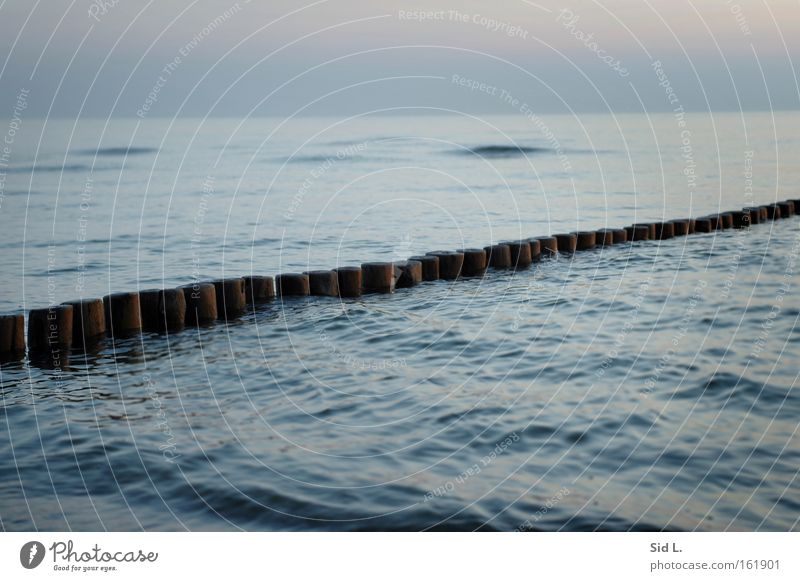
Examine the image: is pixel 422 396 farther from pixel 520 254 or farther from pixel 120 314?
pixel 520 254

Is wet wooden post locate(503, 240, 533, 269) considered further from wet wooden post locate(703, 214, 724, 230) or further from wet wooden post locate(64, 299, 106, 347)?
wet wooden post locate(64, 299, 106, 347)

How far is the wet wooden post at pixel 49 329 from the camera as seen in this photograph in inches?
424

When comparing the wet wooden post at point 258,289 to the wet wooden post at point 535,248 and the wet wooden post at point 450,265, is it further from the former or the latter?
the wet wooden post at point 535,248

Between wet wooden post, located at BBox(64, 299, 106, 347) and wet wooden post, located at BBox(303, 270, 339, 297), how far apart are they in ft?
12.0

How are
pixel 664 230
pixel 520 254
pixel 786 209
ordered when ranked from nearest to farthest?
pixel 520 254 < pixel 664 230 < pixel 786 209

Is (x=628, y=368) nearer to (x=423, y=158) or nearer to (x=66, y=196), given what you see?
(x=66, y=196)

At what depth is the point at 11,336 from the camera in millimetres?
10539

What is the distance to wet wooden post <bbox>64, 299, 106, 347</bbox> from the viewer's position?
11062 millimetres

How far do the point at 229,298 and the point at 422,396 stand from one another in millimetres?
4639

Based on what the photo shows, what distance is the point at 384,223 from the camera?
80.2ft

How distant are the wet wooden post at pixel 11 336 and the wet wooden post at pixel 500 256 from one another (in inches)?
327

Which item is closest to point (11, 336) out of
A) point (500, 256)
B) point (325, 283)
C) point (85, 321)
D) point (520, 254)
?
point (85, 321)

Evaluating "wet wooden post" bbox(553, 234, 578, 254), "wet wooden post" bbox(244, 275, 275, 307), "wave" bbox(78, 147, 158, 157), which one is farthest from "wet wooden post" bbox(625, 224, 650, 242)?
"wave" bbox(78, 147, 158, 157)
